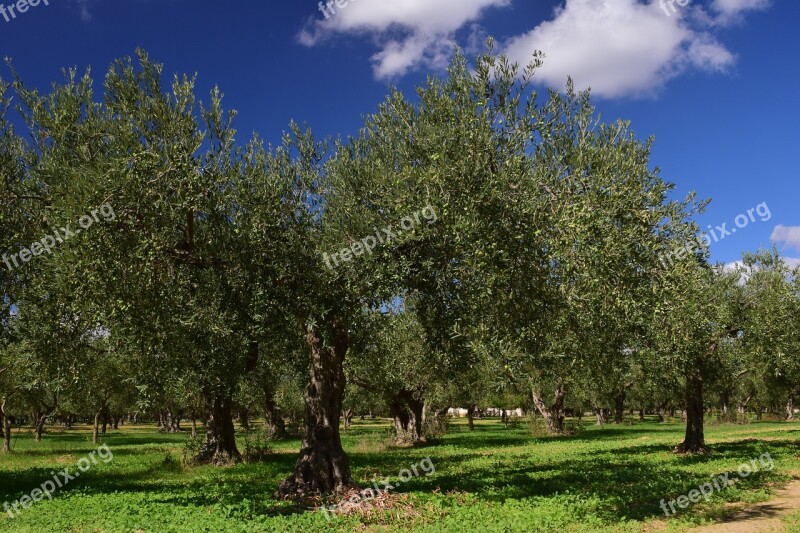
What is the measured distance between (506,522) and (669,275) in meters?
8.95

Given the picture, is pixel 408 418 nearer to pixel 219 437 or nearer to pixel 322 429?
pixel 219 437

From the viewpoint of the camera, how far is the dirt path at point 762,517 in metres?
15.9

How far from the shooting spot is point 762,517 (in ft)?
56.4

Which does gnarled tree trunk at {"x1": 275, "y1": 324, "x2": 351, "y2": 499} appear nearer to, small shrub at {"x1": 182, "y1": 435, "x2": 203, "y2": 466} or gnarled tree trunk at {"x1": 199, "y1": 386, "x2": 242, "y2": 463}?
gnarled tree trunk at {"x1": 199, "y1": 386, "x2": 242, "y2": 463}

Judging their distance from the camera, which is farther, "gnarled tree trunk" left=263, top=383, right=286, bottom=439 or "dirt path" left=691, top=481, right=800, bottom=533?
"gnarled tree trunk" left=263, top=383, right=286, bottom=439

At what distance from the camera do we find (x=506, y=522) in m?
16.8

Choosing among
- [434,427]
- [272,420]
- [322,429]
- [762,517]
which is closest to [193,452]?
[322,429]

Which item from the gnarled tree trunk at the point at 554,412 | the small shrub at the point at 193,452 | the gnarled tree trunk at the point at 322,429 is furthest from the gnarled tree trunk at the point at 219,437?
the gnarled tree trunk at the point at 554,412

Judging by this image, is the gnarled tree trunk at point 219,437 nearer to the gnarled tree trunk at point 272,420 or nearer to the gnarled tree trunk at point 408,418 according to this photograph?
the gnarled tree trunk at point 408,418

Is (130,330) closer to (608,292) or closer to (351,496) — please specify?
(351,496)

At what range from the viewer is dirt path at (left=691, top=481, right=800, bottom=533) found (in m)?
15.9

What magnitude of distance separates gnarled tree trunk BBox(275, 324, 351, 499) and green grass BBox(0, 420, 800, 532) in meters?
1.17

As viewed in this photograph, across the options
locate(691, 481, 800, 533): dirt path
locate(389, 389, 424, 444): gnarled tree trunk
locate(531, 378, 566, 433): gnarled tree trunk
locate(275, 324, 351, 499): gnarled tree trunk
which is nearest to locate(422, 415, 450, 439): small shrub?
locate(389, 389, 424, 444): gnarled tree trunk

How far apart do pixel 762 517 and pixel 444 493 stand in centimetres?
1059
